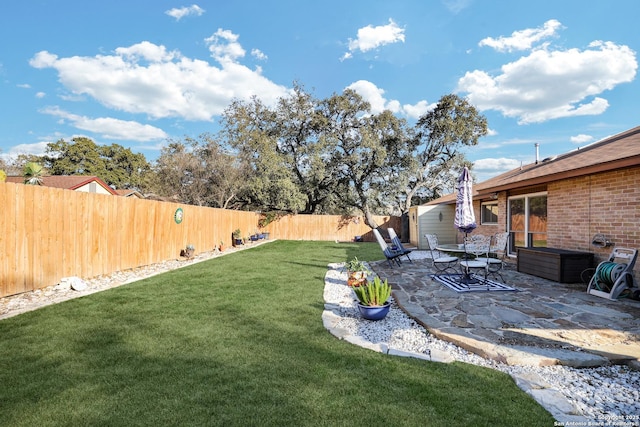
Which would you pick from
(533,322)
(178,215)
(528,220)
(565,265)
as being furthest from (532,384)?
(178,215)

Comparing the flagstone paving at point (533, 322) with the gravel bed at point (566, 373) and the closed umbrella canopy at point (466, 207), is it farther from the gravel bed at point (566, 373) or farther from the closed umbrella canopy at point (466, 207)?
the closed umbrella canopy at point (466, 207)

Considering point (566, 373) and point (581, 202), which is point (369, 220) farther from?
point (566, 373)

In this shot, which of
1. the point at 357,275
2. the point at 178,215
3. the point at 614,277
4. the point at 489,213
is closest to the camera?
the point at 614,277

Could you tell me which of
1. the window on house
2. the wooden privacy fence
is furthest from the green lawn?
the window on house

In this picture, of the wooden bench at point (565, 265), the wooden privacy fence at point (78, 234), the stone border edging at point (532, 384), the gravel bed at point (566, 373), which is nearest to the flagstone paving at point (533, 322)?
the gravel bed at point (566, 373)

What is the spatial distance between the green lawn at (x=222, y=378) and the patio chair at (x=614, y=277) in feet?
13.2

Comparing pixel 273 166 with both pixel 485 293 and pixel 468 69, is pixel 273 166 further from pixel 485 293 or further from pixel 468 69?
pixel 485 293

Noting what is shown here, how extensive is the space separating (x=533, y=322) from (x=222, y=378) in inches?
147

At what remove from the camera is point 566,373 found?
278 cm

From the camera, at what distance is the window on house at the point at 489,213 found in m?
11.8

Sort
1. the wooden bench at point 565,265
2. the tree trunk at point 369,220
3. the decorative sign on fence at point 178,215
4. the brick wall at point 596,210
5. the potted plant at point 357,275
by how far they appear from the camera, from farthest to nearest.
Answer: the tree trunk at point 369,220 < the decorative sign on fence at point 178,215 < the wooden bench at point 565,265 < the potted plant at point 357,275 < the brick wall at point 596,210

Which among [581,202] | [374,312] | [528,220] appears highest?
[581,202]

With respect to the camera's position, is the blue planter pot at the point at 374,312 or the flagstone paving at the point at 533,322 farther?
the blue planter pot at the point at 374,312

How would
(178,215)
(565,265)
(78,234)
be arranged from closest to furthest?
(565,265), (78,234), (178,215)
